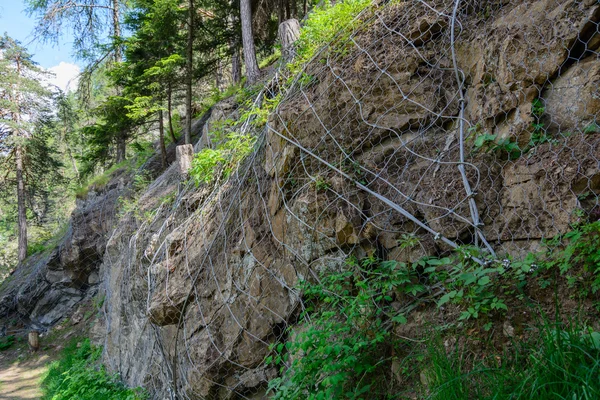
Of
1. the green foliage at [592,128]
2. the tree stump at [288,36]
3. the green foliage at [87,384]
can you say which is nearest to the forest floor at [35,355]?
the green foliage at [87,384]

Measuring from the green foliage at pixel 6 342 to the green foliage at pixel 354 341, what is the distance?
1289cm

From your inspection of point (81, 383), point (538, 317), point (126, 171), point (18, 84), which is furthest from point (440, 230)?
point (18, 84)

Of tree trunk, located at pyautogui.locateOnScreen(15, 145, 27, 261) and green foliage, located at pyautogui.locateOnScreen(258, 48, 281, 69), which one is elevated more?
green foliage, located at pyautogui.locateOnScreen(258, 48, 281, 69)

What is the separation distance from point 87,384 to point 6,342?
25.9 feet

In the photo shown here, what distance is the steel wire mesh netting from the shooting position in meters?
2.00

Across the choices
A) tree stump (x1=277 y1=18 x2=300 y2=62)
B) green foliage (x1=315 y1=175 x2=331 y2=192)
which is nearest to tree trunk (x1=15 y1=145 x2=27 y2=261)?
tree stump (x1=277 y1=18 x2=300 y2=62)

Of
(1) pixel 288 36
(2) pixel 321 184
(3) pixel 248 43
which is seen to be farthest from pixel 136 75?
(2) pixel 321 184

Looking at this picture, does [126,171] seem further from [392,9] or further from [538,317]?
[538,317]

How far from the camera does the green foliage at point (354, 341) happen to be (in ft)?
6.69

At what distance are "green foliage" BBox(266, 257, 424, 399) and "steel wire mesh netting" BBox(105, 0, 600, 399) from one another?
0.66 feet

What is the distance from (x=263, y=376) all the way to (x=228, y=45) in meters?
8.99

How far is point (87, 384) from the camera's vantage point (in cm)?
618

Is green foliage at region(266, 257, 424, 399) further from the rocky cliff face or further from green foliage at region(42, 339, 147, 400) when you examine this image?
green foliage at region(42, 339, 147, 400)

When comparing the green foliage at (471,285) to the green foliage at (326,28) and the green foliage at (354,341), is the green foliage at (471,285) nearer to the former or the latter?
the green foliage at (354,341)
